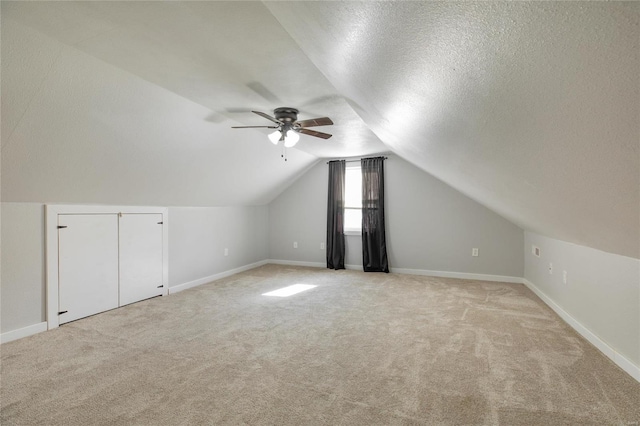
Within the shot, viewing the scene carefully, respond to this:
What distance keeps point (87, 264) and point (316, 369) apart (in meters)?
2.67

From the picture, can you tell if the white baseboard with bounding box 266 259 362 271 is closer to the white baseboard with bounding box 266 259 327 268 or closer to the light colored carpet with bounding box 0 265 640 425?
the white baseboard with bounding box 266 259 327 268

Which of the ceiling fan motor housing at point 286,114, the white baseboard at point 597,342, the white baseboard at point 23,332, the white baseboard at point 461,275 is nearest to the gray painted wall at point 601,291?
the white baseboard at point 597,342

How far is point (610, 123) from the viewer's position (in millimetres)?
804

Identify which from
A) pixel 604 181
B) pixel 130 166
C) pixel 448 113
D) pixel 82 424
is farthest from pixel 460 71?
pixel 130 166

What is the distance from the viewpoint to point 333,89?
2574 mm

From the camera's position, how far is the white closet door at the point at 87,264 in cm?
300

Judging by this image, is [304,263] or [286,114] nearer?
[286,114]

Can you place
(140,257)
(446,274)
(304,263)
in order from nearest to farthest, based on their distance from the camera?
(140,257), (446,274), (304,263)

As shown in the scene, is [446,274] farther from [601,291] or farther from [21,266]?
[21,266]

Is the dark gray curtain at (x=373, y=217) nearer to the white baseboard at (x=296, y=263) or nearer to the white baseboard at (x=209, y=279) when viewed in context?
the white baseboard at (x=296, y=263)

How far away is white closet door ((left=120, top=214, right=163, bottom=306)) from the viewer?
142 inches

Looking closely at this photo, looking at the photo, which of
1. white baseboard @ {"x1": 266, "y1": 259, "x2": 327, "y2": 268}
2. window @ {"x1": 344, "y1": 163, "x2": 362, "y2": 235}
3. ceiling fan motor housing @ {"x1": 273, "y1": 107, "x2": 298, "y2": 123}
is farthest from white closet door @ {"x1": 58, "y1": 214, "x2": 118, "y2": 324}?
window @ {"x1": 344, "y1": 163, "x2": 362, "y2": 235}

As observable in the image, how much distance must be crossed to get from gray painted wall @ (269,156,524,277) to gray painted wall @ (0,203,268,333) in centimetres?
81

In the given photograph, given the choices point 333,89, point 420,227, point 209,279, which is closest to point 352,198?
point 420,227
